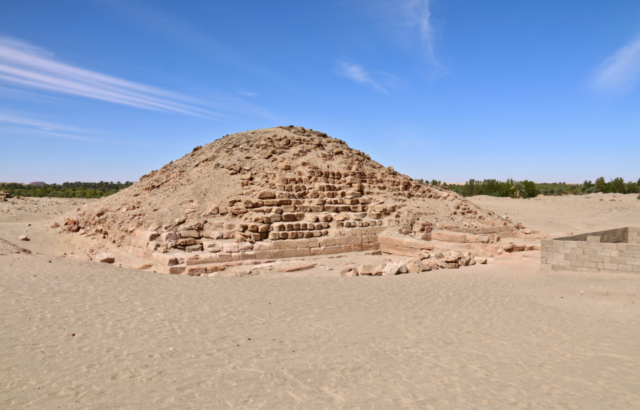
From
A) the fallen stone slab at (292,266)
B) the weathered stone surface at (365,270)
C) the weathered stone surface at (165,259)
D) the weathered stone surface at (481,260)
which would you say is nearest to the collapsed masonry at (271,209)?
the weathered stone surface at (165,259)

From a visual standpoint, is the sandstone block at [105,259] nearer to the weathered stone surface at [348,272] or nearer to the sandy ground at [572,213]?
the weathered stone surface at [348,272]

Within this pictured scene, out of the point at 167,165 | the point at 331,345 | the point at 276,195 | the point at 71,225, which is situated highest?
the point at 167,165

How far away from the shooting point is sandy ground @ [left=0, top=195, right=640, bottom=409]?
397cm

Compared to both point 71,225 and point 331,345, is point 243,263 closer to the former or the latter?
point 331,345

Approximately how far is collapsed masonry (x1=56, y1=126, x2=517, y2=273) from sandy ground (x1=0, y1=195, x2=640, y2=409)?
2.67 metres

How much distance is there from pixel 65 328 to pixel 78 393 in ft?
6.75

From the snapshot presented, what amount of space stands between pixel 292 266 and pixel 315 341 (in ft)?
17.8

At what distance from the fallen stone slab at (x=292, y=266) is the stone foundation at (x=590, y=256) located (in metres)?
5.83

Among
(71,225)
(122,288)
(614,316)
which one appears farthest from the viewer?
(71,225)

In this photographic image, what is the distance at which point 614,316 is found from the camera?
684 centimetres

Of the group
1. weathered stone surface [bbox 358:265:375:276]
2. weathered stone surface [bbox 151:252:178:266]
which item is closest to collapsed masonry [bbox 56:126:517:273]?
weathered stone surface [bbox 151:252:178:266]

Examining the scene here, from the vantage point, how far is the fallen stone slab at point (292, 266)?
35.6 feet

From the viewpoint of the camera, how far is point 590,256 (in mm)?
9500

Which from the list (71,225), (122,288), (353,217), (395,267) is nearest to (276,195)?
(353,217)
